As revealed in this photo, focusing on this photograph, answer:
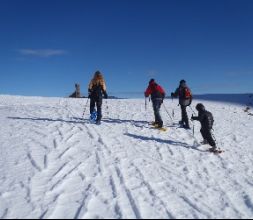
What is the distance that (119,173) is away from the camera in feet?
33.0

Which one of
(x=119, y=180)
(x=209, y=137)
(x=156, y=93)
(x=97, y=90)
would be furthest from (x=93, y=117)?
(x=119, y=180)

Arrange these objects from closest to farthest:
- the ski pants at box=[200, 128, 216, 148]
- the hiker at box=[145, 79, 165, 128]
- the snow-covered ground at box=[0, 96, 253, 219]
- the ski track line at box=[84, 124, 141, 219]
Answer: the ski track line at box=[84, 124, 141, 219]
the snow-covered ground at box=[0, 96, 253, 219]
the ski pants at box=[200, 128, 216, 148]
the hiker at box=[145, 79, 165, 128]

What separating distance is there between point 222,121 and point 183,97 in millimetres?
4916

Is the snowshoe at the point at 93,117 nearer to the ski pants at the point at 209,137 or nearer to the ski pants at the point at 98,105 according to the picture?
the ski pants at the point at 98,105

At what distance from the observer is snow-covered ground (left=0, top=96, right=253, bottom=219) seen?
26.0 ft

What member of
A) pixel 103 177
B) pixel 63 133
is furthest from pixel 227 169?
pixel 63 133

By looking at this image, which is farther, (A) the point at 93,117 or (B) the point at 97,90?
(A) the point at 93,117

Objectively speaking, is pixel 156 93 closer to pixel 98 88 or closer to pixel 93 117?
pixel 98 88

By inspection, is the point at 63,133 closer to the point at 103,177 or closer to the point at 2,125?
the point at 2,125

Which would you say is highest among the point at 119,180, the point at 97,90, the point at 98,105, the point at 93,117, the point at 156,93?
the point at 97,90

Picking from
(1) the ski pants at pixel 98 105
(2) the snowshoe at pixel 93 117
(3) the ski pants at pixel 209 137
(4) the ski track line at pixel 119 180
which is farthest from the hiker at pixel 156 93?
(3) the ski pants at pixel 209 137

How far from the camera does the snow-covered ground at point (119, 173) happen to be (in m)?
7.93

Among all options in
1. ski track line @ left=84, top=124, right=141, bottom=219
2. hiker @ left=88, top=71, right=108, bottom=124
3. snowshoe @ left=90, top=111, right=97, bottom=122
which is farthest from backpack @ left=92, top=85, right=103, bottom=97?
ski track line @ left=84, top=124, right=141, bottom=219

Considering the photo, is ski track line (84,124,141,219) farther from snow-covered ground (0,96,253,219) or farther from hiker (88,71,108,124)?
hiker (88,71,108,124)
